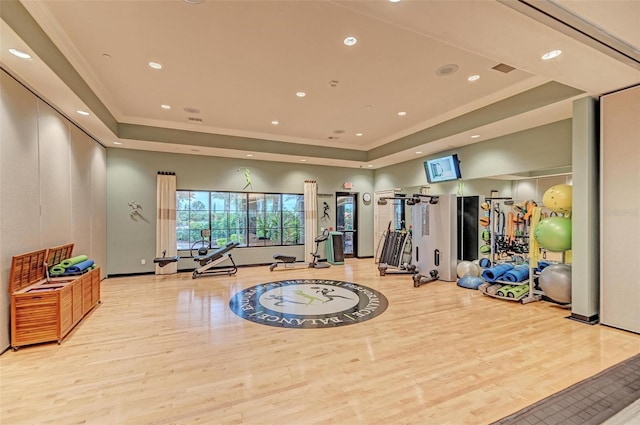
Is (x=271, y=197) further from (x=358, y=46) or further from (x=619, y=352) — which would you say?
(x=619, y=352)

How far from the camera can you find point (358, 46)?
3.63m

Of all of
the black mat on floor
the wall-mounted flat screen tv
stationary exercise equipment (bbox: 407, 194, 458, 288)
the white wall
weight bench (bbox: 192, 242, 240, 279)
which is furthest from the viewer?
weight bench (bbox: 192, 242, 240, 279)

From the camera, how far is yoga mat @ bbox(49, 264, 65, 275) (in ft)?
13.1

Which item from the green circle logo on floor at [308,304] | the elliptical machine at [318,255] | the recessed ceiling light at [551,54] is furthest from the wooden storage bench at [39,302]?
the recessed ceiling light at [551,54]

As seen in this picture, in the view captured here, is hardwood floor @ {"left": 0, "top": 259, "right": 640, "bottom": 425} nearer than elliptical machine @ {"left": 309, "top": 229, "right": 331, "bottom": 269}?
Yes

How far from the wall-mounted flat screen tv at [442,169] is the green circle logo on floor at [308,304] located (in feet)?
11.4

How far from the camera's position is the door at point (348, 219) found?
32.7ft

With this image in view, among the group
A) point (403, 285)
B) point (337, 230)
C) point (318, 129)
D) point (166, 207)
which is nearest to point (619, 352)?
point (403, 285)

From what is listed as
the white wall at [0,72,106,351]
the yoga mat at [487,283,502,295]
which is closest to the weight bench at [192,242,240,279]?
the white wall at [0,72,106,351]

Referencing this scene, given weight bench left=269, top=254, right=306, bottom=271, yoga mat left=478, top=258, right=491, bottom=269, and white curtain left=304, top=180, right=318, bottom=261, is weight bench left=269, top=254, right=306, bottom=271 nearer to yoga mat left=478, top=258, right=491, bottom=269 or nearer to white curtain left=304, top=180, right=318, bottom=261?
white curtain left=304, top=180, right=318, bottom=261

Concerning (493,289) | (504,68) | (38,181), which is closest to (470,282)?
(493,289)

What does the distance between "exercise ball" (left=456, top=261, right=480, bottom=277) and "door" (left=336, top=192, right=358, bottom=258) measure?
13.0ft

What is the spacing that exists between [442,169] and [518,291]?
329cm

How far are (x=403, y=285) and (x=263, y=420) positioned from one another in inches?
186
